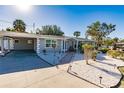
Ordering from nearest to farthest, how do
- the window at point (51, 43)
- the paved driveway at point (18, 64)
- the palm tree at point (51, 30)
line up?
the paved driveway at point (18, 64) < the window at point (51, 43) < the palm tree at point (51, 30)

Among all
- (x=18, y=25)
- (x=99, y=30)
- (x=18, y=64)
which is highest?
(x=18, y=25)

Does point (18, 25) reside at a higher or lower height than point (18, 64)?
higher

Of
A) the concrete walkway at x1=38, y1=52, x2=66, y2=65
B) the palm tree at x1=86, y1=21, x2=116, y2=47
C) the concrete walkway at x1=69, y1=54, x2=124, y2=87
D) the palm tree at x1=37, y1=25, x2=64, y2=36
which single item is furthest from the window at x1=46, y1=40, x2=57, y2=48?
the palm tree at x1=37, y1=25, x2=64, y2=36

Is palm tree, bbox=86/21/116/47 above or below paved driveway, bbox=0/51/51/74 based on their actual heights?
above

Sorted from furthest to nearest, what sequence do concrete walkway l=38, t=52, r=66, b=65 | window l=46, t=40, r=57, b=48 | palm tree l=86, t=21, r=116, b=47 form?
palm tree l=86, t=21, r=116, b=47, window l=46, t=40, r=57, b=48, concrete walkway l=38, t=52, r=66, b=65

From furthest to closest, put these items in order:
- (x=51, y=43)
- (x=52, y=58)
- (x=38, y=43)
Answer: (x=51, y=43)
(x=38, y=43)
(x=52, y=58)

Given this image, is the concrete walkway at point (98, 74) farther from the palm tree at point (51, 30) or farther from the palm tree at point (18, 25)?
the palm tree at point (51, 30)

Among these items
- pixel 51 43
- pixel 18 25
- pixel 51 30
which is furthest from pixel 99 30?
pixel 18 25

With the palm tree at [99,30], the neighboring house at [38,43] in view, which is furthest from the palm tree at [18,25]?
the neighboring house at [38,43]

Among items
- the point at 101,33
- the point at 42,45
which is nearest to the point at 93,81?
the point at 42,45

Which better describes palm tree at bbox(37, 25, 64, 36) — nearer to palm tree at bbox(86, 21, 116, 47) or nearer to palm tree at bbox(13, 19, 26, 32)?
palm tree at bbox(13, 19, 26, 32)

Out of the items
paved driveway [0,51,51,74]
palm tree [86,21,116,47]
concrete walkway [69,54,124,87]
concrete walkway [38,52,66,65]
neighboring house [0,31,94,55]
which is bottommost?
concrete walkway [69,54,124,87]

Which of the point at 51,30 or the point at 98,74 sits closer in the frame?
the point at 98,74

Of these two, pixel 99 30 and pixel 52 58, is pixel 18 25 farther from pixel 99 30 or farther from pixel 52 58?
pixel 52 58
